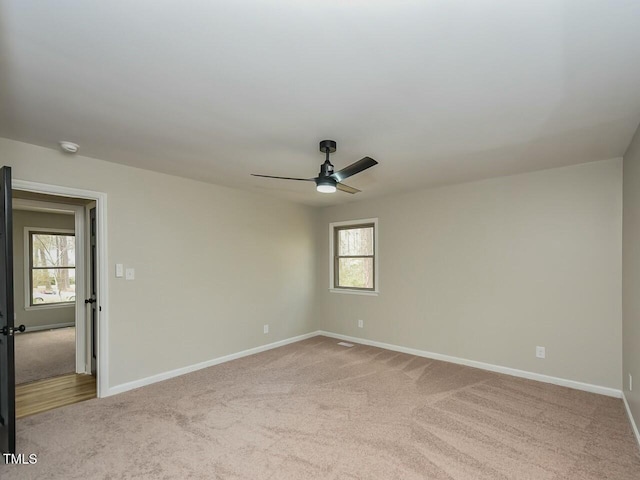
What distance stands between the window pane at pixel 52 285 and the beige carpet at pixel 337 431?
199 inches

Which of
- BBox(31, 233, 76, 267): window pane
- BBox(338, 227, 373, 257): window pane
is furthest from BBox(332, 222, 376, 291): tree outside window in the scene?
BBox(31, 233, 76, 267): window pane

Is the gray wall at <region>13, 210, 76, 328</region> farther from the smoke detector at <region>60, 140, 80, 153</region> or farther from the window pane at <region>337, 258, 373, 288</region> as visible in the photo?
the window pane at <region>337, 258, 373, 288</region>

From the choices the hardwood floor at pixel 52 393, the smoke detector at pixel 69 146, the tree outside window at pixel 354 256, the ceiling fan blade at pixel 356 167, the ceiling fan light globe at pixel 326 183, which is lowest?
the hardwood floor at pixel 52 393

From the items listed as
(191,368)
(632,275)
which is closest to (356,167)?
(632,275)

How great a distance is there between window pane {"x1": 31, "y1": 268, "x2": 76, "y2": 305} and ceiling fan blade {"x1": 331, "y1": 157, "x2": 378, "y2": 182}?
6755mm

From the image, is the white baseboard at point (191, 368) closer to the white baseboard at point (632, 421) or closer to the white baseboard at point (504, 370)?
the white baseboard at point (504, 370)

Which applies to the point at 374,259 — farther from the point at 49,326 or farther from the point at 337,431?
the point at 49,326

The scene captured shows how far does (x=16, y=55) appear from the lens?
1695 mm

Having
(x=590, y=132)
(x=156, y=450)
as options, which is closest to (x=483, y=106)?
(x=590, y=132)

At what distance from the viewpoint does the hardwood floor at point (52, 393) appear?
10.6 feet

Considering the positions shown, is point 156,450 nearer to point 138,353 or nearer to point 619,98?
point 138,353

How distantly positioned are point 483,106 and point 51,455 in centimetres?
389

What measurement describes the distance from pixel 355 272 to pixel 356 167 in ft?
10.7

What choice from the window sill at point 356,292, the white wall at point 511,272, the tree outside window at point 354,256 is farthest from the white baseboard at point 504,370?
the tree outside window at point 354,256
